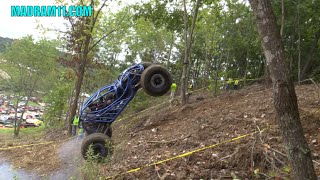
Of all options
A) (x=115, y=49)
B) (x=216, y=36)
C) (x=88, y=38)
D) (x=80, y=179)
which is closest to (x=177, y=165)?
(x=80, y=179)

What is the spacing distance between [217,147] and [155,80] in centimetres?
259

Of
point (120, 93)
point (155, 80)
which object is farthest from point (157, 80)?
point (120, 93)

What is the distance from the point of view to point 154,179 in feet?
15.9

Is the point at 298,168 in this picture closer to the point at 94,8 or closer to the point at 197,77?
the point at 94,8

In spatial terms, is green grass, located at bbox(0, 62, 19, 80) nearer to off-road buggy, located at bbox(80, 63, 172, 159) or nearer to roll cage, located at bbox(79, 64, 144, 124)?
off-road buggy, located at bbox(80, 63, 172, 159)

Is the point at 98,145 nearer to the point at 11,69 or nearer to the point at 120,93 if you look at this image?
the point at 120,93

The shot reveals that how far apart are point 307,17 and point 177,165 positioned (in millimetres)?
10690

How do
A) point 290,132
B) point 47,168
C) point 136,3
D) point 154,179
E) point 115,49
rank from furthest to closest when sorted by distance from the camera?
point 115,49, point 136,3, point 47,168, point 154,179, point 290,132

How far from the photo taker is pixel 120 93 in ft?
25.8

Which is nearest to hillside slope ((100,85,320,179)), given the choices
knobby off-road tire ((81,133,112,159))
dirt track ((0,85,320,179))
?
dirt track ((0,85,320,179))

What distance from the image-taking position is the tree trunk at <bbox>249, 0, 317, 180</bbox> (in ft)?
9.64

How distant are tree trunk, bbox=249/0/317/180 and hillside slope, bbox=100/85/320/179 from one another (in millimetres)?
955

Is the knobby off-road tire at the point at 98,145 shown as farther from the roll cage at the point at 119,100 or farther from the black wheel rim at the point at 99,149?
the roll cage at the point at 119,100

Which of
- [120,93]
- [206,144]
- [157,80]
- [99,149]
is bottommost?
[99,149]
